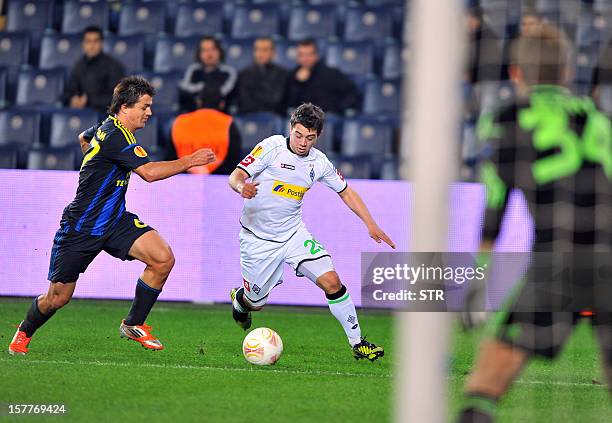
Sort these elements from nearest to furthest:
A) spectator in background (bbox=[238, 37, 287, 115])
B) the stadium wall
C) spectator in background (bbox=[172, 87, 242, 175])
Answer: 1. the stadium wall
2. spectator in background (bbox=[172, 87, 242, 175])
3. spectator in background (bbox=[238, 37, 287, 115])

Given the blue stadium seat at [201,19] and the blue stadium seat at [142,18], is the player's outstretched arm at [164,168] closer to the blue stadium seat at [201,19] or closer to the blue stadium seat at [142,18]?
the blue stadium seat at [201,19]

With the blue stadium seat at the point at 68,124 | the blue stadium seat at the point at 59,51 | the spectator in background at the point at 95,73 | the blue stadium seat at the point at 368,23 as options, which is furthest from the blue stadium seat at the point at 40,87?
the blue stadium seat at the point at 368,23

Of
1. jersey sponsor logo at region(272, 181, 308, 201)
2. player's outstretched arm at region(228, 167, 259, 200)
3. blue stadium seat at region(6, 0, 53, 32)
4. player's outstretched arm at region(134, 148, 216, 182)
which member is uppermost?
blue stadium seat at region(6, 0, 53, 32)

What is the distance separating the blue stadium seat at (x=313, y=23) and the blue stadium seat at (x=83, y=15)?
7.28ft

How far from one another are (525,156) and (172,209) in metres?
6.06

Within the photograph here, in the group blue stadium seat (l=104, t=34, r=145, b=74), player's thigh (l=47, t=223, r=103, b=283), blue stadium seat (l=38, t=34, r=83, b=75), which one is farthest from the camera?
blue stadium seat (l=38, t=34, r=83, b=75)

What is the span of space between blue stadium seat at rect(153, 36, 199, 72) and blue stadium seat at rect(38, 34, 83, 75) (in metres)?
0.90

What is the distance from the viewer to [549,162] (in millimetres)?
4516

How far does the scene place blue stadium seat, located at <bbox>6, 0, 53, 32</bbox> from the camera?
13758 millimetres

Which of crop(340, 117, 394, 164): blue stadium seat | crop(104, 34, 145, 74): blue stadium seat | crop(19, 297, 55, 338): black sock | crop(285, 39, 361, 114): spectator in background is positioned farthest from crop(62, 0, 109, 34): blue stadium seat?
crop(19, 297, 55, 338): black sock

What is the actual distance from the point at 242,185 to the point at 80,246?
1.13 metres

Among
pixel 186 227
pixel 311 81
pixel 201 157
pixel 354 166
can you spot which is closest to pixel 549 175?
pixel 201 157

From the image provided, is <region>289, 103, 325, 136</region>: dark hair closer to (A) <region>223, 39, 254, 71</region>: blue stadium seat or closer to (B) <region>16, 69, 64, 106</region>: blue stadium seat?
(A) <region>223, 39, 254, 71</region>: blue stadium seat

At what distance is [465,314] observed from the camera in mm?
4473
